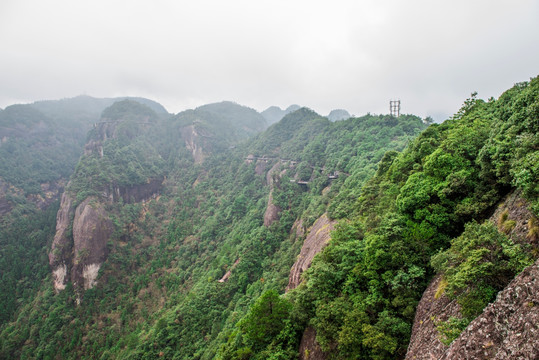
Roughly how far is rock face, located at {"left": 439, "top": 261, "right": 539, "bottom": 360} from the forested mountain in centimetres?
Answer: 19

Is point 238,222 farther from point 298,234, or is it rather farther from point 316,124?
point 316,124

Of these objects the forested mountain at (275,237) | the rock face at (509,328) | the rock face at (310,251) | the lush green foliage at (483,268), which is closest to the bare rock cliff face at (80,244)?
the forested mountain at (275,237)

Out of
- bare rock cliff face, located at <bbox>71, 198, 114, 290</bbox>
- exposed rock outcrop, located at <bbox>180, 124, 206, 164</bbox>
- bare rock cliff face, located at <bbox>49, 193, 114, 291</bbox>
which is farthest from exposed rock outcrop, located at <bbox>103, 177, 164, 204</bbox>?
exposed rock outcrop, located at <bbox>180, 124, 206, 164</bbox>

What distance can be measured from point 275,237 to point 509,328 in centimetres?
4352

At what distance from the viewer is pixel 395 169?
79.8ft

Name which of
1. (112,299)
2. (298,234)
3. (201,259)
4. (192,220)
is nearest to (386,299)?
(298,234)

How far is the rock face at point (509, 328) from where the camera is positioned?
22.1 feet

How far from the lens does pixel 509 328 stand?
24.0ft

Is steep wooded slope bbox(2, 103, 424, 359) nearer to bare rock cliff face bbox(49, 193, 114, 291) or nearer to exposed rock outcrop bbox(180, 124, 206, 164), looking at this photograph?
bare rock cliff face bbox(49, 193, 114, 291)

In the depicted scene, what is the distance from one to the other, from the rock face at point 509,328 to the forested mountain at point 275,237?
192mm

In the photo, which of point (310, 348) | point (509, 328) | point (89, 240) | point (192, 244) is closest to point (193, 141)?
point (89, 240)

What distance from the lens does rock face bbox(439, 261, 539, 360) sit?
22.1 feet

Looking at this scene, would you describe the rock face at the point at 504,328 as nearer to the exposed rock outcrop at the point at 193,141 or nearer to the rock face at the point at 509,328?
the rock face at the point at 509,328

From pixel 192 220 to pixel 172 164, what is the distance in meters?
51.8
